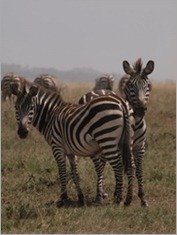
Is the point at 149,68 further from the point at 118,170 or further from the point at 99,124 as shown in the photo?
the point at 118,170

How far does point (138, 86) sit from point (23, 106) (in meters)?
1.64

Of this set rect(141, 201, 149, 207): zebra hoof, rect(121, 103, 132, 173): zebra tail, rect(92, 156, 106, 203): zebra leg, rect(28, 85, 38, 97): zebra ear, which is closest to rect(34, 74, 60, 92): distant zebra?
rect(92, 156, 106, 203): zebra leg

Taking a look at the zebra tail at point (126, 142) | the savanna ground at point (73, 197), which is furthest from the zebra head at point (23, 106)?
the zebra tail at point (126, 142)

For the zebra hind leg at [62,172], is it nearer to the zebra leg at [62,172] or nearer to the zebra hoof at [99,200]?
the zebra leg at [62,172]

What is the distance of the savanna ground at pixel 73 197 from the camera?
555 centimetres

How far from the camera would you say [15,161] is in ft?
30.6

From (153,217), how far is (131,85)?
1.84 metres

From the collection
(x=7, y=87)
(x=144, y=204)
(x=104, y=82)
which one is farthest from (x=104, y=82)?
(x=144, y=204)

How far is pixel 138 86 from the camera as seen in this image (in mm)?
6574

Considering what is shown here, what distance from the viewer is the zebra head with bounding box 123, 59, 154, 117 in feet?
21.5

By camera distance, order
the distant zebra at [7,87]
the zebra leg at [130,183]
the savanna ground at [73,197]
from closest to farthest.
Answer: the savanna ground at [73,197] < the zebra leg at [130,183] < the distant zebra at [7,87]

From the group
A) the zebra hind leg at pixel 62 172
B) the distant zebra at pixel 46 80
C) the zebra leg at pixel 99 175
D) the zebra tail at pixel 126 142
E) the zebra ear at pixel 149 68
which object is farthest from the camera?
the distant zebra at pixel 46 80

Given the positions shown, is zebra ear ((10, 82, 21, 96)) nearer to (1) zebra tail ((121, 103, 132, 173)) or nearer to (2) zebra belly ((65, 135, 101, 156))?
(2) zebra belly ((65, 135, 101, 156))

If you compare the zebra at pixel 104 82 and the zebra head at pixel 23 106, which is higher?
the zebra at pixel 104 82
